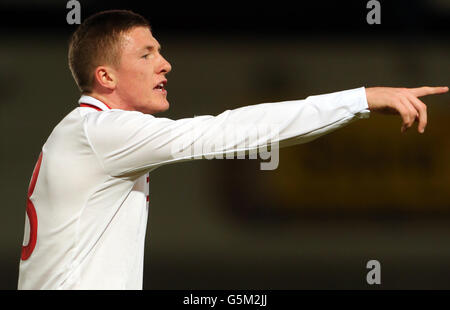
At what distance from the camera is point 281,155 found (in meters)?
5.68

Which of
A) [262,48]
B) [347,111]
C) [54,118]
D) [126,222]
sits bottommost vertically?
[126,222]

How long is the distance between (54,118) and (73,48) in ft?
12.3

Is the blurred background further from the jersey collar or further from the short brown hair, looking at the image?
the jersey collar

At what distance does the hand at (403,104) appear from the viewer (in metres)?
1.77

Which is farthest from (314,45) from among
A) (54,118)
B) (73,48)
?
(73,48)

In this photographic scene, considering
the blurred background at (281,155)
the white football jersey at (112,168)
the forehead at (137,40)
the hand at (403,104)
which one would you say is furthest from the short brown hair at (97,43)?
the blurred background at (281,155)

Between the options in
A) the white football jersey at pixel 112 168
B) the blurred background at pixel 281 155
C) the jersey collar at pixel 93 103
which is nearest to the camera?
the white football jersey at pixel 112 168

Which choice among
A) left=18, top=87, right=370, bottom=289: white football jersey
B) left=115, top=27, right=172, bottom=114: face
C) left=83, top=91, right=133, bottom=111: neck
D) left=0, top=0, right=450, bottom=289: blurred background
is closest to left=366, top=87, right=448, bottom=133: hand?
left=18, top=87, right=370, bottom=289: white football jersey

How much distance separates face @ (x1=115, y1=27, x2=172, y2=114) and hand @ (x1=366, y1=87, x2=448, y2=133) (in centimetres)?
74

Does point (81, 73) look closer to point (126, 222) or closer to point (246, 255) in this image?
point (126, 222)

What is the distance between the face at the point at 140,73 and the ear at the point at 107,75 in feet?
0.05

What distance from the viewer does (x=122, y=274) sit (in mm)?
2096

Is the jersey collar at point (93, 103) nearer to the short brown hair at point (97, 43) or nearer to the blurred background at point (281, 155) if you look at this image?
the short brown hair at point (97, 43)

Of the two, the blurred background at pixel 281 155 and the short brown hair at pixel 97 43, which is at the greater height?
the blurred background at pixel 281 155
